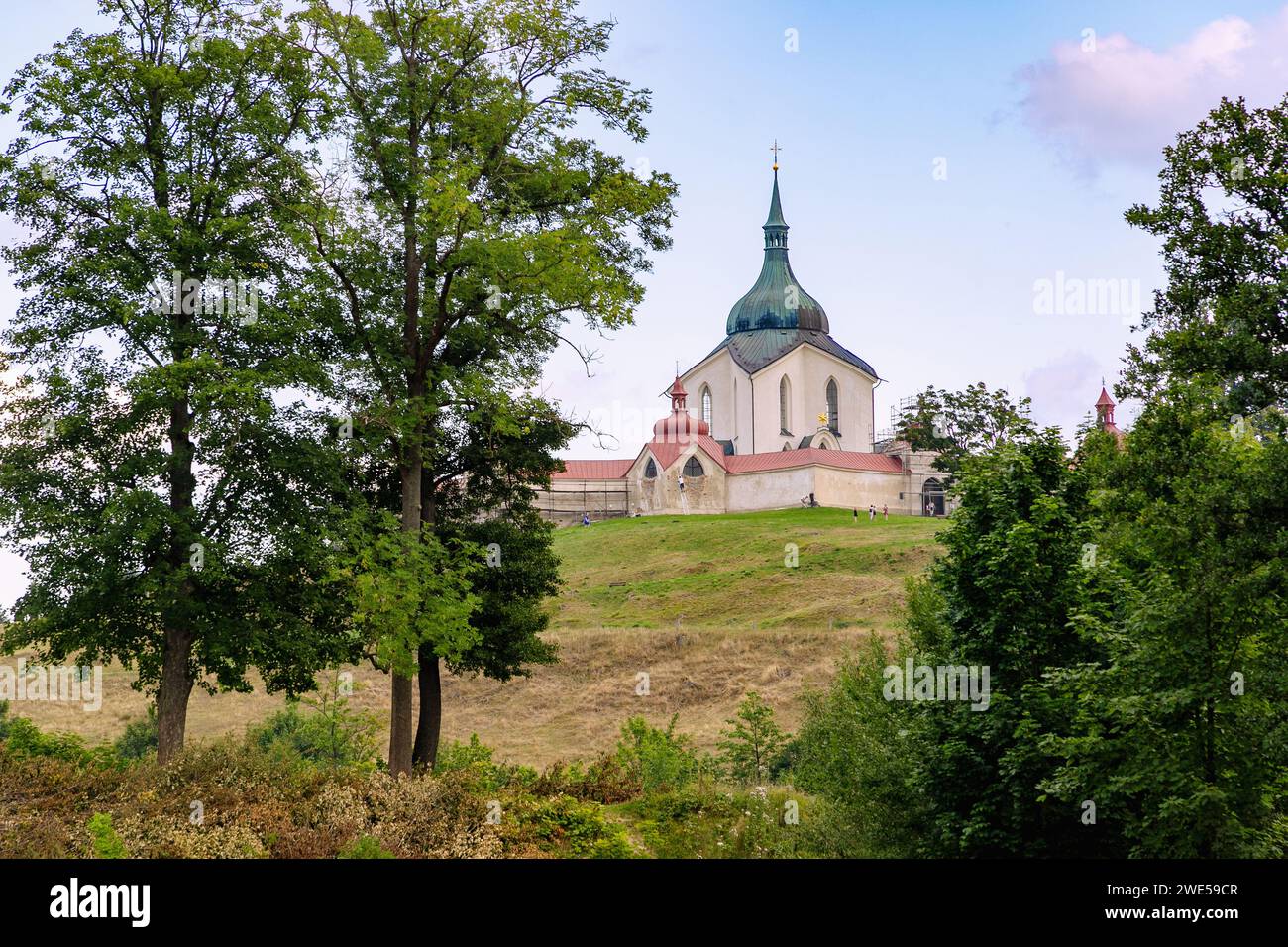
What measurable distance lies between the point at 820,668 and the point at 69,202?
3508 centimetres

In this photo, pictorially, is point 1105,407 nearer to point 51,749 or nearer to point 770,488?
point 770,488

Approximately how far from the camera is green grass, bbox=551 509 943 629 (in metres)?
62.2

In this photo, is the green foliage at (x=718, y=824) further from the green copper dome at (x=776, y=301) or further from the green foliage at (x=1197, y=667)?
the green copper dome at (x=776, y=301)

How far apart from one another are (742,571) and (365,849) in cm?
5663

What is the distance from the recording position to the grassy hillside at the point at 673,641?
47.5 meters

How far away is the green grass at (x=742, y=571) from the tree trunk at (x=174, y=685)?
34505mm

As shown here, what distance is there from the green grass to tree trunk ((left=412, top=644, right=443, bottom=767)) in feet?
93.4

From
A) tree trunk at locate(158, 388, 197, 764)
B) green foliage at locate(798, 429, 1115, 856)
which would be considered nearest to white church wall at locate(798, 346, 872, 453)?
green foliage at locate(798, 429, 1115, 856)

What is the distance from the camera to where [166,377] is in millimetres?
22000

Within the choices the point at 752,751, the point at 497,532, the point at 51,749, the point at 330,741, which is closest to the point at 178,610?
the point at 51,749
